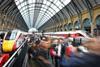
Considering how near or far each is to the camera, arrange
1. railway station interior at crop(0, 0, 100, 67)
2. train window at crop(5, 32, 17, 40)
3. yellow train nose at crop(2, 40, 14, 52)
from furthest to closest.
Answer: train window at crop(5, 32, 17, 40) → yellow train nose at crop(2, 40, 14, 52) → railway station interior at crop(0, 0, 100, 67)

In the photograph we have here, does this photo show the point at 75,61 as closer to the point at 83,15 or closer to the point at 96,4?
the point at 96,4

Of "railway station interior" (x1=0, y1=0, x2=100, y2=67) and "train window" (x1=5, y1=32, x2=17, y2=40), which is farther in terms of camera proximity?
"train window" (x1=5, y1=32, x2=17, y2=40)

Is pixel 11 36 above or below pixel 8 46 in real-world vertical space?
above

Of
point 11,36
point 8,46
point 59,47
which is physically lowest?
point 8,46

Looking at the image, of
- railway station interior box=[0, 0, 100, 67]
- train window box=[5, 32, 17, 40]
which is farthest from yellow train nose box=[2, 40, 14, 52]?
train window box=[5, 32, 17, 40]

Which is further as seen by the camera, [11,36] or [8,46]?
[11,36]

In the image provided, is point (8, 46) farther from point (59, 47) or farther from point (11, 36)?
point (59, 47)

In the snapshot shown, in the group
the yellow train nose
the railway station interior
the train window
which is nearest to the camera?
the railway station interior

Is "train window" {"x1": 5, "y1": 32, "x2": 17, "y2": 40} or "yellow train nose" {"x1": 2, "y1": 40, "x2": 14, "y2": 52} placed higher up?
"train window" {"x1": 5, "y1": 32, "x2": 17, "y2": 40}

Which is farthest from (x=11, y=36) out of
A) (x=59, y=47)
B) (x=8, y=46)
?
(x=59, y=47)

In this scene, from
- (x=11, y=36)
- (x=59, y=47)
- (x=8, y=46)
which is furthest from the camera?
(x=11, y=36)

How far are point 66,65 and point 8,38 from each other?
61.4 ft

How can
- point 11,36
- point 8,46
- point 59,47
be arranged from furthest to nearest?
point 11,36, point 8,46, point 59,47

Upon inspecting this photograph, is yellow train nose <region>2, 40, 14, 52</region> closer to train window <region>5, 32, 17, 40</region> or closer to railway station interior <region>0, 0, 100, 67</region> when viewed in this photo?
railway station interior <region>0, 0, 100, 67</region>
